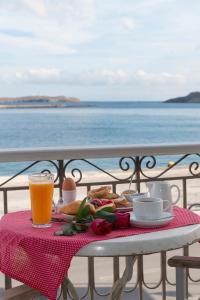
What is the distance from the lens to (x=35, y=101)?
49.9m

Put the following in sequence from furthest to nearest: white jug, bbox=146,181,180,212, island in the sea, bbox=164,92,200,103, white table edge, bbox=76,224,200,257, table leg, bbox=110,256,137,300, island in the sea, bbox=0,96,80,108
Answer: island in the sea, bbox=164,92,200,103 < island in the sea, bbox=0,96,80,108 < white jug, bbox=146,181,180,212 < table leg, bbox=110,256,137,300 < white table edge, bbox=76,224,200,257

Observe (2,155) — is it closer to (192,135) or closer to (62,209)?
(62,209)

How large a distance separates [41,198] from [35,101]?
159 feet

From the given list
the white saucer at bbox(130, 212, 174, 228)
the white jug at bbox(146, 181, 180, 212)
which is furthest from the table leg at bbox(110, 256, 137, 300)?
the white jug at bbox(146, 181, 180, 212)

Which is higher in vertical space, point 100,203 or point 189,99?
point 189,99

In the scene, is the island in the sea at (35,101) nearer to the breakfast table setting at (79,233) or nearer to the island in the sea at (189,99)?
the island in the sea at (189,99)

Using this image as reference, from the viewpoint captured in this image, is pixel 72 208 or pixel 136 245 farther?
pixel 72 208

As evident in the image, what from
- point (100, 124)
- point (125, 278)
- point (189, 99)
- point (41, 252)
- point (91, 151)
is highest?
point (189, 99)

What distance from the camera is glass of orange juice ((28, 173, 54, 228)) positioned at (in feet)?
6.18

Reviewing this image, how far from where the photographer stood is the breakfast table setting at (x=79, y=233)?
5.52 feet

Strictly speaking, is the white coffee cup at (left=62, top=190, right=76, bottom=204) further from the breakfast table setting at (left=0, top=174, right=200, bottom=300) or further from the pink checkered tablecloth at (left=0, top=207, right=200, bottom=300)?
the pink checkered tablecloth at (left=0, top=207, right=200, bottom=300)

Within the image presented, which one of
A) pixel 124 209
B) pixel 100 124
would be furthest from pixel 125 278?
pixel 100 124

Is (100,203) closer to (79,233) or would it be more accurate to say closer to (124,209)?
(124,209)

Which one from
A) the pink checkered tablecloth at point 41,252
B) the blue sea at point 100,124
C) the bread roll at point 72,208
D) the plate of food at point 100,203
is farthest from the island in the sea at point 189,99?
the pink checkered tablecloth at point 41,252
